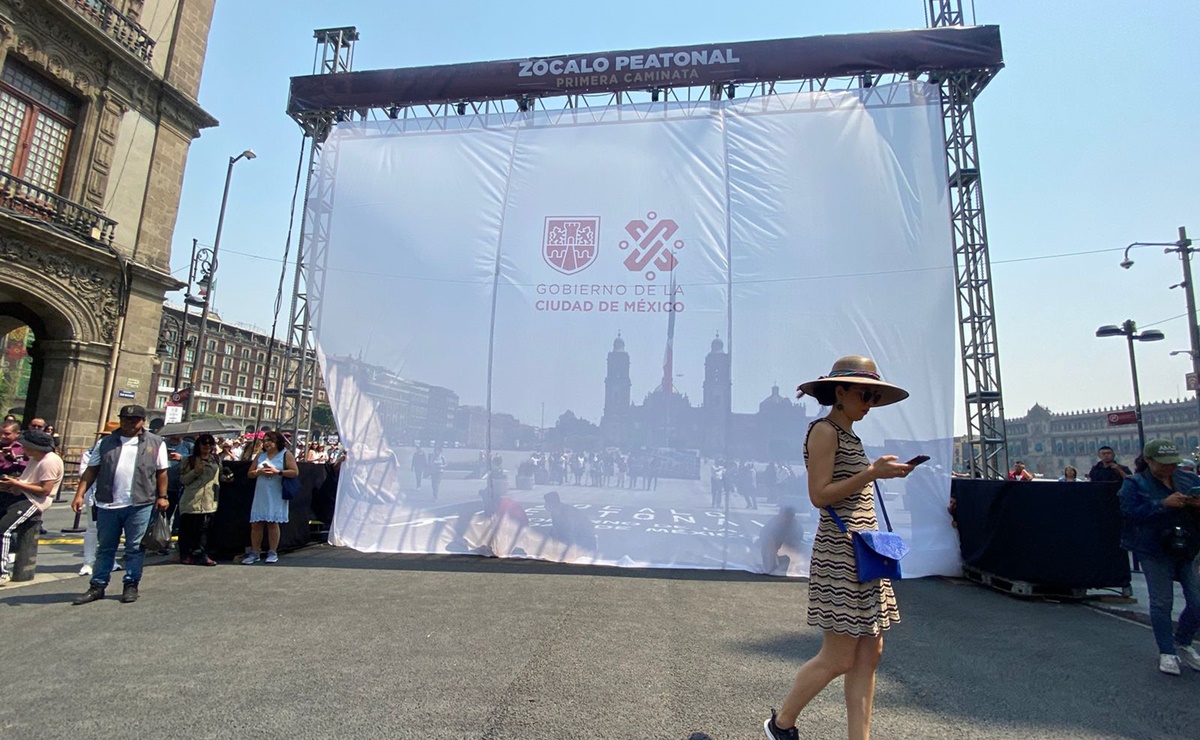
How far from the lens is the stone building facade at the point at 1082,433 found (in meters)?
75.0

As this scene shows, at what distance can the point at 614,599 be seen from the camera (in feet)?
19.4

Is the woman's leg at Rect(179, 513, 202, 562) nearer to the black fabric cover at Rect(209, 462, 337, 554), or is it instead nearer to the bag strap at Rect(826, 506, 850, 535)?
the black fabric cover at Rect(209, 462, 337, 554)

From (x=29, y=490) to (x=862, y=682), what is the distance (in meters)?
7.58

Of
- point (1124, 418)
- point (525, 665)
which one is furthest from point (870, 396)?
point (1124, 418)

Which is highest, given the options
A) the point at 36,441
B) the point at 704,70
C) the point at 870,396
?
the point at 704,70

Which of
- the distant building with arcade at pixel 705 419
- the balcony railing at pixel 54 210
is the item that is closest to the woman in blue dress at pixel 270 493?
the distant building with arcade at pixel 705 419

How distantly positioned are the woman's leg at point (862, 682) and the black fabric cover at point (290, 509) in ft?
25.3

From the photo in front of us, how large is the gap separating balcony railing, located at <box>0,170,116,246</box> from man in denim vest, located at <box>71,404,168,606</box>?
11737mm

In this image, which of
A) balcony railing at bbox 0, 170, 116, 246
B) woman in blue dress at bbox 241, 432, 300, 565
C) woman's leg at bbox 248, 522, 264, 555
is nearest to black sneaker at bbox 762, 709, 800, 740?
woman in blue dress at bbox 241, 432, 300, 565

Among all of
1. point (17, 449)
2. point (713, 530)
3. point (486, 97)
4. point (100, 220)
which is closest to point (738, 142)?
point (486, 97)

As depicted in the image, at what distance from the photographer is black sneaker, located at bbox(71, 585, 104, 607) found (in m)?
5.30

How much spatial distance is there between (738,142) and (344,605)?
7672 millimetres

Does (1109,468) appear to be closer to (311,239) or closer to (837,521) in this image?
(837,521)

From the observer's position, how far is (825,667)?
100 inches
